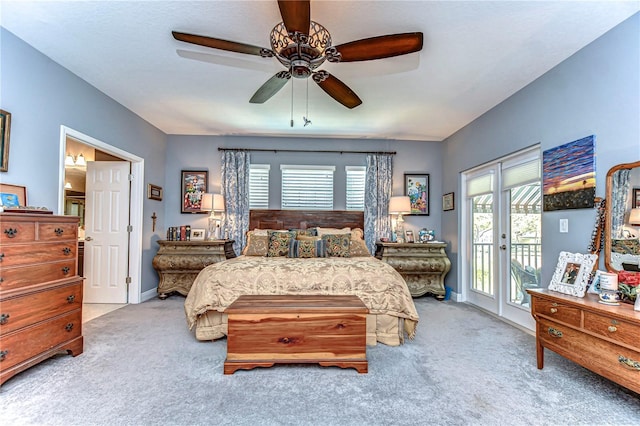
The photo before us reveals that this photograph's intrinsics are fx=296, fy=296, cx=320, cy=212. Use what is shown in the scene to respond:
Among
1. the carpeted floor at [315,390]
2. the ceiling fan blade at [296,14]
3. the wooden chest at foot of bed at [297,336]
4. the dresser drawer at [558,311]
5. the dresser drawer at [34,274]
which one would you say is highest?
the ceiling fan blade at [296,14]

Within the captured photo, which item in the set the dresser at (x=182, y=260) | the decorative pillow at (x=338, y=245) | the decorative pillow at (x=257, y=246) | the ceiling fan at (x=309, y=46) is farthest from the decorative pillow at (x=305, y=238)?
the ceiling fan at (x=309, y=46)

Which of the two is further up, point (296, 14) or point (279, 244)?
point (296, 14)

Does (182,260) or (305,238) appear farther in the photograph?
(182,260)

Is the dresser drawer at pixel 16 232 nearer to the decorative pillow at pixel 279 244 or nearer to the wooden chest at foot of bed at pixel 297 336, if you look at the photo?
the wooden chest at foot of bed at pixel 297 336

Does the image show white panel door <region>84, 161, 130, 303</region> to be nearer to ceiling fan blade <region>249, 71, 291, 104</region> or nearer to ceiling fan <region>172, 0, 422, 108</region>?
ceiling fan blade <region>249, 71, 291, 104</region>

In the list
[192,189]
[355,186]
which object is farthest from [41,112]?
[355,186]

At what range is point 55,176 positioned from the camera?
2996mm

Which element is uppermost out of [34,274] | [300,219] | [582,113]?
[582,113]

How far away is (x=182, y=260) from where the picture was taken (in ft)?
15.2

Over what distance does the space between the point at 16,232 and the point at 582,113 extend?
4725 mm

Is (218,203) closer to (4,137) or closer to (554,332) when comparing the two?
(4,137)

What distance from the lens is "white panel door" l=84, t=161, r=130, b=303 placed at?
446 cm

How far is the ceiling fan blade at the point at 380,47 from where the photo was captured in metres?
1.99

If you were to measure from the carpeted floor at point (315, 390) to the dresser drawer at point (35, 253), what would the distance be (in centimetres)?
88
